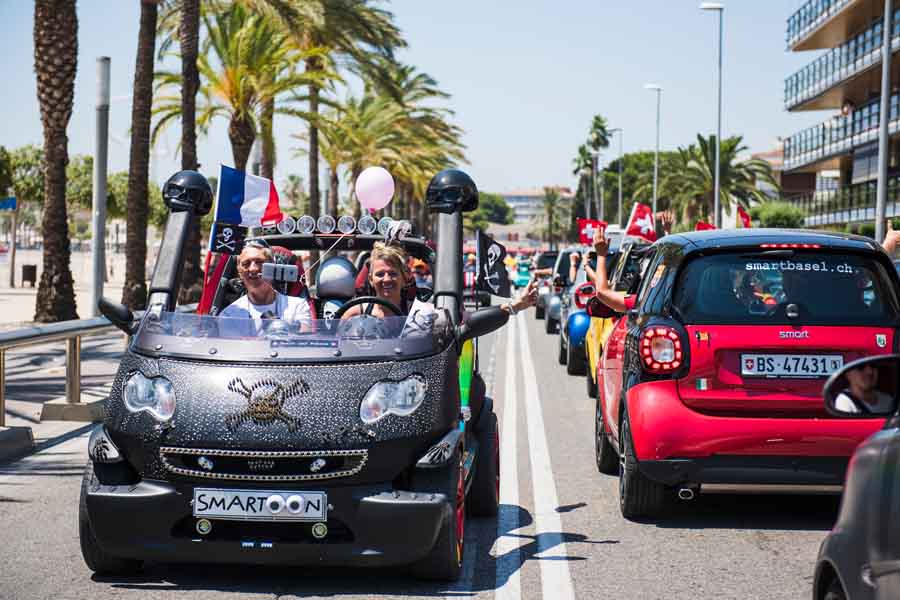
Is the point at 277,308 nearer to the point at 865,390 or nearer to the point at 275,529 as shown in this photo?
the point at 275,529

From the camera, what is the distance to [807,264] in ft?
24.2

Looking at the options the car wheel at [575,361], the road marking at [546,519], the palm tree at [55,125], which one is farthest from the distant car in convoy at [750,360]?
the palm tree at [55,125]

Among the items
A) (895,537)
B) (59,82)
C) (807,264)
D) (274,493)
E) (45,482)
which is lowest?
(45,482)

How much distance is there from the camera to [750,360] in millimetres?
7152

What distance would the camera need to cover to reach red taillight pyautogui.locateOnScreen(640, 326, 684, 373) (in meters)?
7.22

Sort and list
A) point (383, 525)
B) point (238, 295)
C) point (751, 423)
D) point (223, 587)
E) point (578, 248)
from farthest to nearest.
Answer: point (578, 248) → point (238, 295) → point (751, 423) → point (223, 587) → point (383, 525)

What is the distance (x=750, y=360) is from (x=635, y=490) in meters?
0.99

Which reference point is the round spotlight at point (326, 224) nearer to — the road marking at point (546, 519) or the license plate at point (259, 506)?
the road marking at point (546, 519)

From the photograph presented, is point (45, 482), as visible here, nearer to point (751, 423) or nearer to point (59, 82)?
point (751, 423)

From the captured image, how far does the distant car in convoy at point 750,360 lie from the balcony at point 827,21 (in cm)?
5144

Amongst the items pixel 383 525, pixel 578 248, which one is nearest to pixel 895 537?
pixel 383 525

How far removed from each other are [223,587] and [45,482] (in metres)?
3.37

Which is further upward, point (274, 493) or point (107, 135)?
point (107, 135)

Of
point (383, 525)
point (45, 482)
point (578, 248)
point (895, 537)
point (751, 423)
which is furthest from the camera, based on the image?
point (578, 248)
